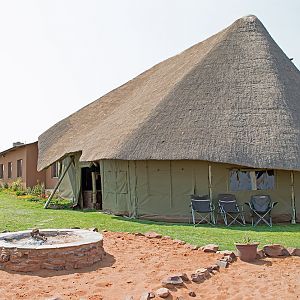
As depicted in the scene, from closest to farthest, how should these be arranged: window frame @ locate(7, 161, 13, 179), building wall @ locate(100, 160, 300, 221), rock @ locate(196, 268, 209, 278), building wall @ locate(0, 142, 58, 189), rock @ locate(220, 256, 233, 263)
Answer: rock @ locate(196, 268, 209, 278), rock @ locate(220, 256, 233, 263), building wall @ locate(100, 160, 300, 221), building wall @ locate(0, 142, 58, 189), window frame @ locate(7, 161, 13, 179)

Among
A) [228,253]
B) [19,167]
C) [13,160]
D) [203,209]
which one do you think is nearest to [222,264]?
[228,253]

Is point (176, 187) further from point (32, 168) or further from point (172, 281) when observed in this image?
point (32, 168)

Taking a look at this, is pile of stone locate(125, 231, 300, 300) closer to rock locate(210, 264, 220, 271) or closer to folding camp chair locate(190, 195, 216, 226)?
rock locate(210, 264, 220, 271)

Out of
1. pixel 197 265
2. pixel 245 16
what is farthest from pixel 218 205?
pixel 245 16

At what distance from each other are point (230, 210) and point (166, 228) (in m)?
2.17

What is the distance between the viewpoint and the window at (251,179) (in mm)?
13078

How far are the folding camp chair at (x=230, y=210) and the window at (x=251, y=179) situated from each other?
0.47 m

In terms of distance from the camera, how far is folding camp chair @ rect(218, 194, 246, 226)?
12484mm

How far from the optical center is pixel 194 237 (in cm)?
996

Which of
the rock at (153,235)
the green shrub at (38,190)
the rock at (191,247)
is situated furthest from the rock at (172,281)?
the green shrub at (38,190)

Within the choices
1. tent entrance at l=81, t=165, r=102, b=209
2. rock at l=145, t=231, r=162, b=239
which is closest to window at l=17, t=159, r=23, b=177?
tent entrance at l=81, t=165, r=102, b=209

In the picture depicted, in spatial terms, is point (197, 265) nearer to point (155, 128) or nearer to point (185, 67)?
point (155, 128)

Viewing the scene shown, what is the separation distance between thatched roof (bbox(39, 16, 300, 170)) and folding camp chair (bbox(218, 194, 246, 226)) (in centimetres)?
130

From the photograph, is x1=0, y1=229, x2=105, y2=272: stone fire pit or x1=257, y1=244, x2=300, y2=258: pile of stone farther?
x1=257, y1=244, x2=300, y2=258: pile of stone
